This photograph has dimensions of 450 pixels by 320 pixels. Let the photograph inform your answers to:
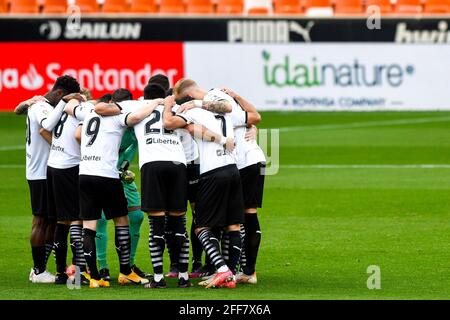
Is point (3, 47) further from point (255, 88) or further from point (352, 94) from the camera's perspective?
point (352, 94)

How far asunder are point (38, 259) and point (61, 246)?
32 cm

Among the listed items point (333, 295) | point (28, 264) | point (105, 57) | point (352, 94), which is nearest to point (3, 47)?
point (105, 57)

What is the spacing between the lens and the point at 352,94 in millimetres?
28312

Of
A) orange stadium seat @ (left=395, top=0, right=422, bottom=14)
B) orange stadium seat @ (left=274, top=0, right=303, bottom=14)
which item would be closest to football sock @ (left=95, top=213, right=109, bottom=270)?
orange stadium seat @ (left=274, top=0, right=303, bottom=14)

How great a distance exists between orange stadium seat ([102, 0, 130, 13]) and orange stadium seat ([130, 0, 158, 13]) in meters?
0.20

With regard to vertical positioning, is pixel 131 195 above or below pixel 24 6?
below

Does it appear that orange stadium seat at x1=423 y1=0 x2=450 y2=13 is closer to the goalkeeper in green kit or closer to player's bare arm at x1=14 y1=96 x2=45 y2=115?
the goalkeeper in green kit

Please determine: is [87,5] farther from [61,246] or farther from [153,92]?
[153,92]

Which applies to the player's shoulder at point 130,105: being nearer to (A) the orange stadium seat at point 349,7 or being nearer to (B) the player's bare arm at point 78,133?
(B) the player's bare arm at point 78,133

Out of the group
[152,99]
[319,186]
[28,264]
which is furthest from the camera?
[319,186]

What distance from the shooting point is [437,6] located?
98.2 ft

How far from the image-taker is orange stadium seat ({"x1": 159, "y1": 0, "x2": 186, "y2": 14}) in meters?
30.1

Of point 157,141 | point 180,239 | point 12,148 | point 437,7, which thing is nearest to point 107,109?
point 157,141
